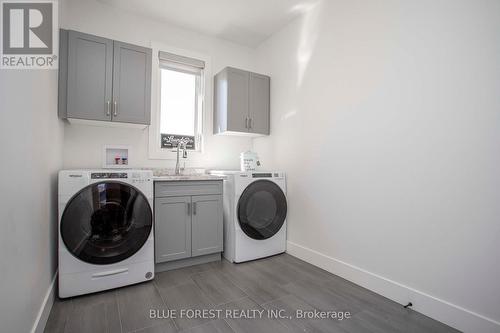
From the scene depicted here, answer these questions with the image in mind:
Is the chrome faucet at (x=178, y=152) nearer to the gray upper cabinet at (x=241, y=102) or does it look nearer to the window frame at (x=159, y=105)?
the window frame at (x=159, y=105)

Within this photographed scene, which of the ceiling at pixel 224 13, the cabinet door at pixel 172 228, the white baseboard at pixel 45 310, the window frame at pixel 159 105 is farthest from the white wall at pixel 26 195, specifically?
the ceiling at pixel 224 13

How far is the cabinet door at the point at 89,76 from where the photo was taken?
2188mm

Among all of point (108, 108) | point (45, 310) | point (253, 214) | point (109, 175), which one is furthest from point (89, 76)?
point (253, 214)

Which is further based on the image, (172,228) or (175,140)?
(175,140)

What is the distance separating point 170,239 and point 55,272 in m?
0.88

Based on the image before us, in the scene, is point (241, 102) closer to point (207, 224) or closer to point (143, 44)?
point (143, 44)

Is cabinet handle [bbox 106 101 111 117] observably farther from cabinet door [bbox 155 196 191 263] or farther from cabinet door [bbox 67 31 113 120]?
cabinet door [bbox 155 196 191 263]

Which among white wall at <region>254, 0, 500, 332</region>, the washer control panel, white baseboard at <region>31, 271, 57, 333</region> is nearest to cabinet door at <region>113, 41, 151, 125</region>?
the washer control panel

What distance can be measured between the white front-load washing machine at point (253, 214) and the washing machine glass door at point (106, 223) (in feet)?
2.76

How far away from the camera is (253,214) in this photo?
104 inches

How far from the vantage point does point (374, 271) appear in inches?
78.5

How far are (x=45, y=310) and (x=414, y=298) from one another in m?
2.41

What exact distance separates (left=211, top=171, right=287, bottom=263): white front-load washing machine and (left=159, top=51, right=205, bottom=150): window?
2.60 ft

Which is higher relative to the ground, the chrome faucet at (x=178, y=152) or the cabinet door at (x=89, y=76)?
the cabinet door at (x=89, y=76)
